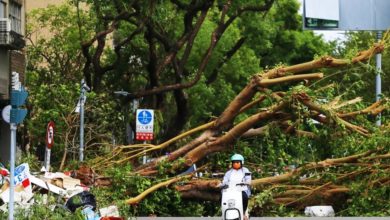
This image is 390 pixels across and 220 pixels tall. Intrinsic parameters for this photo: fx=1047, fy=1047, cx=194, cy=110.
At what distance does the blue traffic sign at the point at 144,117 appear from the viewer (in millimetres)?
32312

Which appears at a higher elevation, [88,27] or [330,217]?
[88,27]

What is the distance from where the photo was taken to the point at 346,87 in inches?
1011

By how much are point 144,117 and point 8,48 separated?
243 inches

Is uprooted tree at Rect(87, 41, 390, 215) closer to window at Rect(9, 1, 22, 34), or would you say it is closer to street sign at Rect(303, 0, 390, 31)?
street sign at Rect(303, 0, 390, 31)

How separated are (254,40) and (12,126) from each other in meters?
27.1

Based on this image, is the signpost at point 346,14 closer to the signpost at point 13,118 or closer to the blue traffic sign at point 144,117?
the blue traffic sign at point 144,117

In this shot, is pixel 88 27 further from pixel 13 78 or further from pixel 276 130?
pixel 276 130

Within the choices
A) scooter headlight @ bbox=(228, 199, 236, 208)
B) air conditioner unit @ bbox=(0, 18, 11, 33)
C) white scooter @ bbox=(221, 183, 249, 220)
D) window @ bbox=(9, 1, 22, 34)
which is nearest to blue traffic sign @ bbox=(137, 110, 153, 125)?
air conditioner unit @ bbox=(0, 18, 11, 33)

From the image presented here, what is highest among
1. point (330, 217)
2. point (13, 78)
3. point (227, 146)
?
point (13, 78)

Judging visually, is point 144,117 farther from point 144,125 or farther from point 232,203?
point 232,203

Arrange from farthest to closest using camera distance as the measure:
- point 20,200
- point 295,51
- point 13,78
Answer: point 295,51 < point 13,78 < point 20,200

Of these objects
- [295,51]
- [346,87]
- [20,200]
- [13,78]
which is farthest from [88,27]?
[20,200]

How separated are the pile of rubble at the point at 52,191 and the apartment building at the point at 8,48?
1179cm

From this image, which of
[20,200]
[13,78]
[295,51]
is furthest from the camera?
[295,51]
